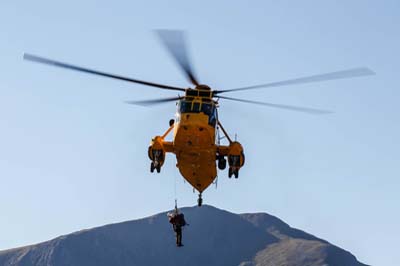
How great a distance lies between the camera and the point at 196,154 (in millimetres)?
66438

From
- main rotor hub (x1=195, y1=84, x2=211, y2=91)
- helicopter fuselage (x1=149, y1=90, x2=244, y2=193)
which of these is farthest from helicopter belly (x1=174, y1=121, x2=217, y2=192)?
main rotor hub (x1=195, y1=84, x2=211, y2=91)

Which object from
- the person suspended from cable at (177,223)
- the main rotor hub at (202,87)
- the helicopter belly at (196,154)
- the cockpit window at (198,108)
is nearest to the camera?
the helicopter belly at (196,154)

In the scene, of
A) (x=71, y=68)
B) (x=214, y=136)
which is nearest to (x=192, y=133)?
(x=214, y=136)

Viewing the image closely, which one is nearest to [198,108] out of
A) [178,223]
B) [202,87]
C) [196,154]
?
[202,87]

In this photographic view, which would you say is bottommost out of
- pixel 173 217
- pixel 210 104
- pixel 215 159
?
pixel 173 217

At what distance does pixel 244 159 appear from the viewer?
226 ft

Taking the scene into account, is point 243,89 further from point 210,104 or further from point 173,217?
point 173,217

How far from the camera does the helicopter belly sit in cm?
6494

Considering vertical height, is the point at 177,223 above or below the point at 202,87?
below

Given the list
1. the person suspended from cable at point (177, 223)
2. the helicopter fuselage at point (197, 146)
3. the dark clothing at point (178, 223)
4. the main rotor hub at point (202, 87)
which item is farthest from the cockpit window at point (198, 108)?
the dark clothing at point (178, 223)

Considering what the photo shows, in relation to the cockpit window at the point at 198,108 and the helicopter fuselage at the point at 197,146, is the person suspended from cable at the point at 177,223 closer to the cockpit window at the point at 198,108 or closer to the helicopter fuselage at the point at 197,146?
the helicopter fuselage at the point at 197,146

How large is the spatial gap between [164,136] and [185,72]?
627cm

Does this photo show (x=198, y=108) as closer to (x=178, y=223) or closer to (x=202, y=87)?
(x=202, y=87)

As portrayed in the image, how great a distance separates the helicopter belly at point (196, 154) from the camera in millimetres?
64938
